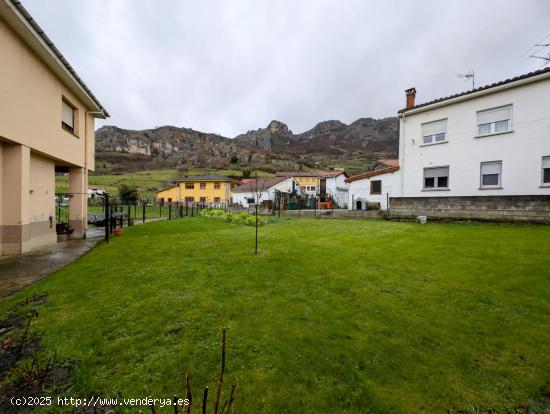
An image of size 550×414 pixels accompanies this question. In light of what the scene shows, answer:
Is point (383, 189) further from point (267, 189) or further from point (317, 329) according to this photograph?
point (267, 189)

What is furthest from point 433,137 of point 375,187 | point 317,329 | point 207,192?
point 207,192

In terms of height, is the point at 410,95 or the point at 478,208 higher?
Result: the point at 410,95

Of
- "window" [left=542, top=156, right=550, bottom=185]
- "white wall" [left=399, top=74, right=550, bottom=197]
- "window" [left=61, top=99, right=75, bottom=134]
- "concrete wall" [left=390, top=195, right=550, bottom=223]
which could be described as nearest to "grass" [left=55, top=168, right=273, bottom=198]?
"window" [left=61, top=99, right=75, bottom=134]

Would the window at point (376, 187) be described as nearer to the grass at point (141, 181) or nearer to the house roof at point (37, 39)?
the house roof at point (37, 39)

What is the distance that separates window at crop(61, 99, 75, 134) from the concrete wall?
16927mm

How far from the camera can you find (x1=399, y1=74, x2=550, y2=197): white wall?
12133 mm

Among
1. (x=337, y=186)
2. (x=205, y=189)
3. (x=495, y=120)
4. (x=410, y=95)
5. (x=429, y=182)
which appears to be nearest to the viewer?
(x=495, y=120)

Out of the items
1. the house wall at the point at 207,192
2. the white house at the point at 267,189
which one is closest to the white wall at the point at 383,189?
the white house at the point at 267,189

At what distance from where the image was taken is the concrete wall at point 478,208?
431 inches

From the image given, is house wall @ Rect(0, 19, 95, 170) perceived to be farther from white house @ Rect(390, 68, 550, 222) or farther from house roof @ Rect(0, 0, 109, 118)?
white house @ Rect(390, 68, 550, 222)

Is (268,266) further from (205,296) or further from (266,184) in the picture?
(266,184)

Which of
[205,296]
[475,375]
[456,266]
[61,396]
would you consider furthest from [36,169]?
[456,266]

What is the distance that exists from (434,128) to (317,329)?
1680cm

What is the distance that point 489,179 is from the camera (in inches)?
538
